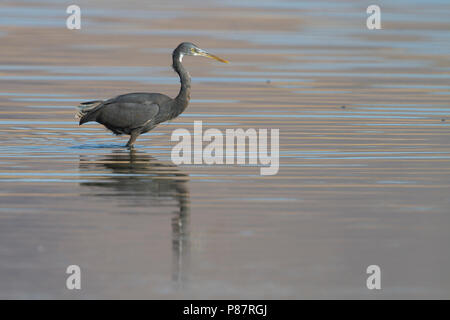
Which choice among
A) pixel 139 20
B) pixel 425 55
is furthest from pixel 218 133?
pixel 139 20

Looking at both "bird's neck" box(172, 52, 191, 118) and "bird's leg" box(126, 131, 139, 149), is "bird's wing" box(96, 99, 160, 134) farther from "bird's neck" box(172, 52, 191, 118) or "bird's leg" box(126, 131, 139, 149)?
"bird's neck" box(172, 52, 191, 118)

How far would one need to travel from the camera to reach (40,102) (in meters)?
21.9

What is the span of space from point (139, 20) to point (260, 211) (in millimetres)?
27031

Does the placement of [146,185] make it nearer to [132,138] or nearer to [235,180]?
[235,180]

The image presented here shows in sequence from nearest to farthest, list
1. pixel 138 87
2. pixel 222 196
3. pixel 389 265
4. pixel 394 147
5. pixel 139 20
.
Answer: pixel 389 265
pixel 222 196
pixel 394 147
pixel 138 87
pixel 139 20

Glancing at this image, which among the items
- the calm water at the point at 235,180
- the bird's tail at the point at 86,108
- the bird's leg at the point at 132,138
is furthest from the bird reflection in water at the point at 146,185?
the bird's tail at the point at 86,108

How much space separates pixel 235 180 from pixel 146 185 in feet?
3.55

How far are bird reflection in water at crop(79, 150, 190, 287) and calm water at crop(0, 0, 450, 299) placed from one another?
0.03 meters

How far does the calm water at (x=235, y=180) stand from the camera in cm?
1052

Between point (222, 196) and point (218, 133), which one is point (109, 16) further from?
point (222, 196)

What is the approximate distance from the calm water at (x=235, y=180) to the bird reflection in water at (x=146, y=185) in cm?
3

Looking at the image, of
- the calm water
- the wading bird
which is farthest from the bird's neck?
the calm water

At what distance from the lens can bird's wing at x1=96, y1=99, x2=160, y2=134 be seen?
17.8 meters

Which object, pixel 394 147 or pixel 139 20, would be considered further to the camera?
pixel 139 20
